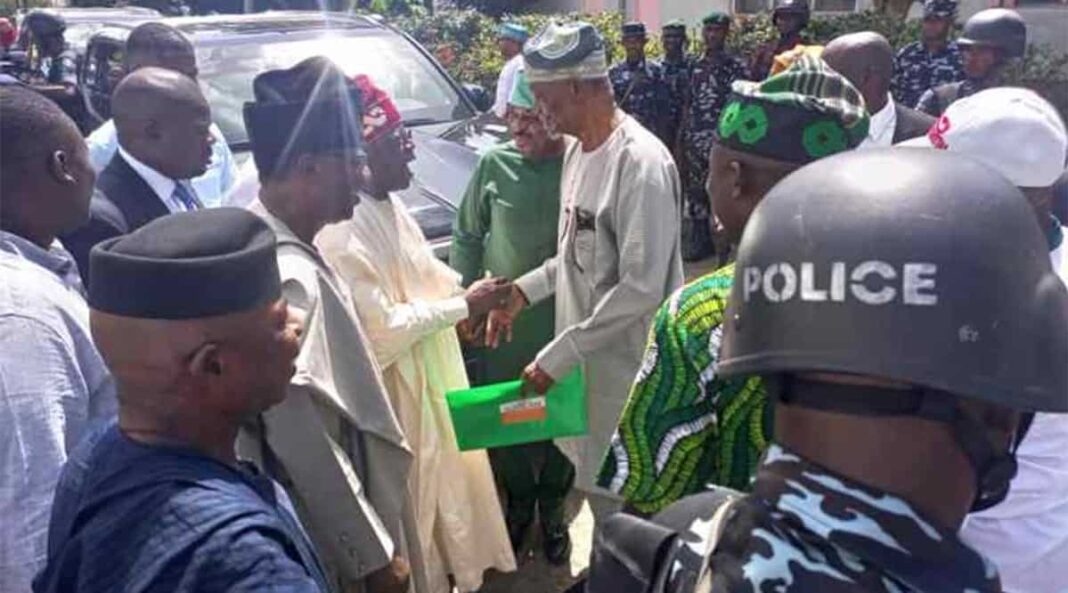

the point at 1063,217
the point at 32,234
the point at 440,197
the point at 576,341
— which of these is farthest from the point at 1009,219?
the point at 440,197

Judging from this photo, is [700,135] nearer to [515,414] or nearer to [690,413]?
[515,414]

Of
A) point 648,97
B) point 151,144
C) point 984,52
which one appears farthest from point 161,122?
point 648,97

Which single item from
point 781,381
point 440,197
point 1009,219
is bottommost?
point 440,197

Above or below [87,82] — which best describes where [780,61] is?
above

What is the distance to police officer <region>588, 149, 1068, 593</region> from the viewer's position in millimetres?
1021

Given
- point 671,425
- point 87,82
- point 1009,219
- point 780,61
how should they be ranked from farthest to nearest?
1. point 87,82
2. point 780,61
3. point 671,425
4. point 1009,219

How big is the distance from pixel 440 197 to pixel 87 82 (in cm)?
337

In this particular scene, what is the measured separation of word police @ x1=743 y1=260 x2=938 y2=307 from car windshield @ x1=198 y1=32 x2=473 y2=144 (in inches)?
192

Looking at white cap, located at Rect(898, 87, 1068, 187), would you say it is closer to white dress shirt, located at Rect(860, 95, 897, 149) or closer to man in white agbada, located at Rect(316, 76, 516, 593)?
man in white agbada, located at Rect(316, 76, 516, 593)

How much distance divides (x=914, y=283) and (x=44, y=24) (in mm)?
10238

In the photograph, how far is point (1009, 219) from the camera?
107 cm

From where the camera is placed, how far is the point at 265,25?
6.54m

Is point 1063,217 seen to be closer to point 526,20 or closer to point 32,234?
point 32,234

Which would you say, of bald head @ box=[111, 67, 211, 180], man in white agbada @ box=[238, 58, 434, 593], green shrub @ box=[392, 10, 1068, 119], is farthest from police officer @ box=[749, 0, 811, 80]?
man in white agbada @ box=[238, 58, 434, 593]
